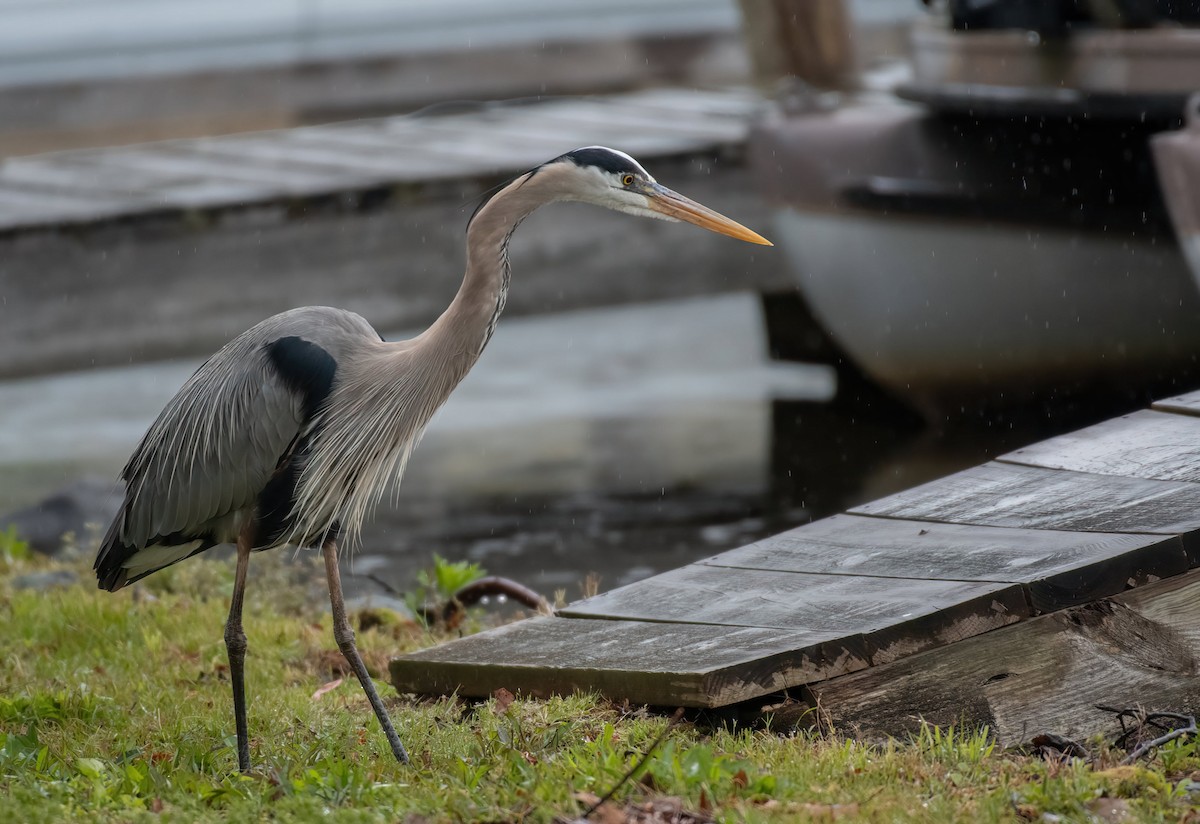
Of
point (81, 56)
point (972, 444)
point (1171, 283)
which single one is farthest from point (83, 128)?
point (1171, 283)

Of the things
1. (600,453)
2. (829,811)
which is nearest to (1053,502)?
(829,811)

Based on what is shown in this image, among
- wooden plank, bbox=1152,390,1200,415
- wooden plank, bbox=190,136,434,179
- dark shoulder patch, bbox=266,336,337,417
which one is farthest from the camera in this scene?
wooden plank, bbox=190,136,434,179

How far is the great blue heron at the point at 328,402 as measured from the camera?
12.7ft

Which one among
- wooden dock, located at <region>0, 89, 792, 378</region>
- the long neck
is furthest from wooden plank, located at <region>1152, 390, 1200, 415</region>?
wooden dock, located at <region>0, 89, 792, 378</region>

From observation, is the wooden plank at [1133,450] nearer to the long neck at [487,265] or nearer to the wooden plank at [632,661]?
the wooden plank at [632,661]

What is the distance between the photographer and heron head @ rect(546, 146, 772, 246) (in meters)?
3.82

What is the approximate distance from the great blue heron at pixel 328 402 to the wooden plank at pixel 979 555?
3.10ft

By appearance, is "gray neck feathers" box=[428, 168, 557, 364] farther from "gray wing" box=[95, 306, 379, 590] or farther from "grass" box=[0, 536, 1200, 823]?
"grass" box=[0, 536, 1200, 823]

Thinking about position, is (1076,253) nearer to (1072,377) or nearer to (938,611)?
(1072,377)

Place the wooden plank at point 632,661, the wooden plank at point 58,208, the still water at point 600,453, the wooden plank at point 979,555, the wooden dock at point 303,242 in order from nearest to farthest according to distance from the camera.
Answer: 1. the wooden plank at point 632,661
2. the wooden plank at point 979,555
3. the still water at point 600,453
4. the wooden plank at point 58,208
5. the wooden dock at point 303,242

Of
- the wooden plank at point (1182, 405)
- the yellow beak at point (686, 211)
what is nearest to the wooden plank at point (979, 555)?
the yellow beak at point (686, 211)

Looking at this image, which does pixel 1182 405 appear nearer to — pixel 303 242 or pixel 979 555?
pixel 979 555

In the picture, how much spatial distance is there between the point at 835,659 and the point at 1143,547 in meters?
0.83

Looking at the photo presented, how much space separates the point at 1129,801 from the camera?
3.21 m
